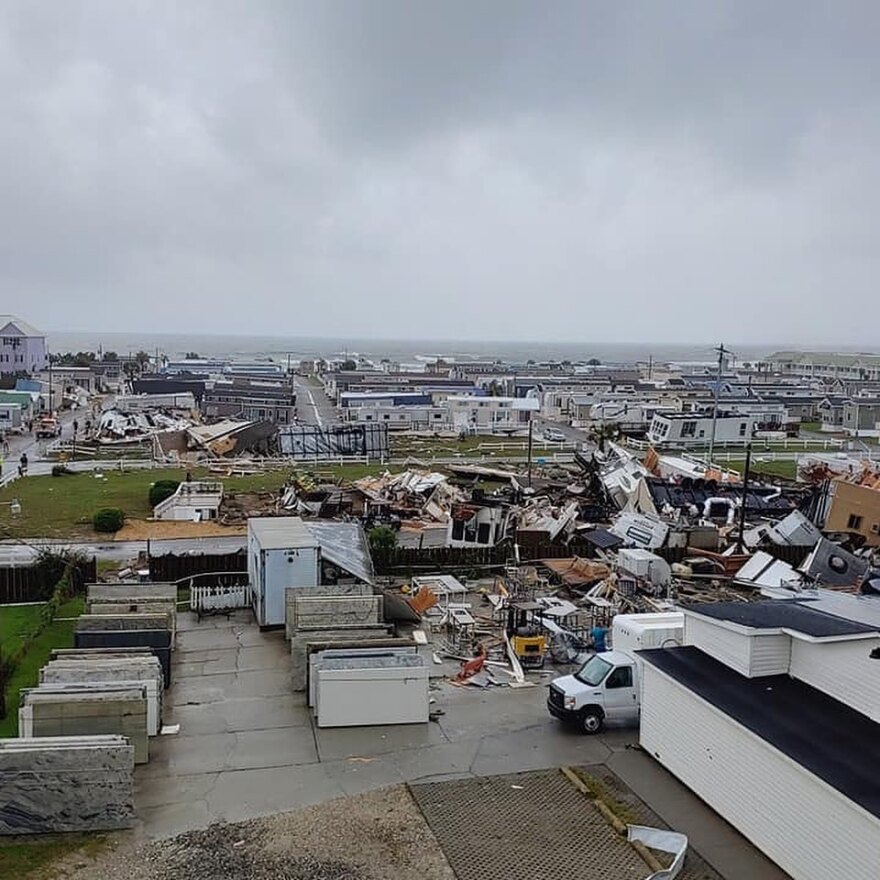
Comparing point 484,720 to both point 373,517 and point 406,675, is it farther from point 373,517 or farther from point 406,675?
point 373,517

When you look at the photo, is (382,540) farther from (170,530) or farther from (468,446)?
(468,446)

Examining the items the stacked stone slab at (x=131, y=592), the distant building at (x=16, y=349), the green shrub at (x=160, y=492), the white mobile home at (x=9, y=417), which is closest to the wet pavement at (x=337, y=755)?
the stacked stone slab at (x=131, y=592)

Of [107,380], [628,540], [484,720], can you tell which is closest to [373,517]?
[628,540]

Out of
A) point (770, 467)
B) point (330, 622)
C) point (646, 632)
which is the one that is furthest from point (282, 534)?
point (770, 467)

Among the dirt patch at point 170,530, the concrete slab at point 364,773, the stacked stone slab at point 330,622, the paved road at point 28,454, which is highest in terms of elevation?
the stacked stone slab at point 330,622

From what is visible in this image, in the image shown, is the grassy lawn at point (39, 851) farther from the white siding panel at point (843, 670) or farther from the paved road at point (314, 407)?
the paved road at point (314, 407)
